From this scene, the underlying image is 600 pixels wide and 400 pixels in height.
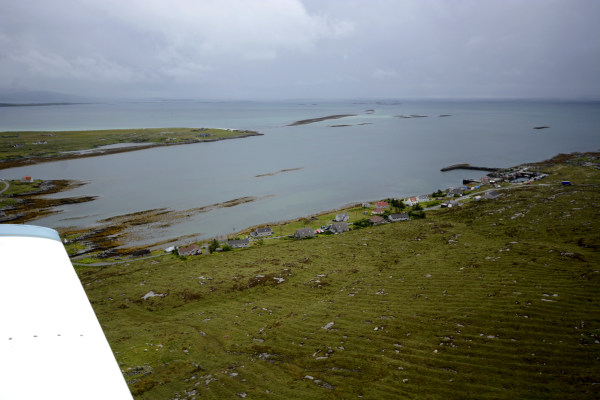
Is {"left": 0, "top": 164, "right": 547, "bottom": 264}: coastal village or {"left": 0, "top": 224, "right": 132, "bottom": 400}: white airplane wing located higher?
{"left": 0, "top": 224, "right": 132, "bottom": 400}: white airplane wing

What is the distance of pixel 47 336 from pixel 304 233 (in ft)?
132

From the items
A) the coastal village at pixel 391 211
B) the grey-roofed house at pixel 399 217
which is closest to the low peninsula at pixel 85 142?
the coastal village at pixel 391 211

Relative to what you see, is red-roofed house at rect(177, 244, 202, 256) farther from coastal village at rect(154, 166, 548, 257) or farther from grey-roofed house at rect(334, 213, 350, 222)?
grey-roofed house at rect(334, 213, 350, 222)

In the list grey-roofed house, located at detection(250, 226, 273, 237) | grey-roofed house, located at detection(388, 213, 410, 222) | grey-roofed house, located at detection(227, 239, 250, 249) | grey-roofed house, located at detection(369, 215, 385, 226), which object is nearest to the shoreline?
grey-roofed house, located at detection(250, 226, 273, 237)

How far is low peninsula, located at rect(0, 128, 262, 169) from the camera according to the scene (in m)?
96.2

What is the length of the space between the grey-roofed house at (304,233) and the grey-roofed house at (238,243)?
6.66 m

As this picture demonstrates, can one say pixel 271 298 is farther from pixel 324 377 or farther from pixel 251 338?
pixel 324 377

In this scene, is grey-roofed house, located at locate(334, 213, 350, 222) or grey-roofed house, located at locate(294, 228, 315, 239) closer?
grey-roofed house, located at locate(294, 228, 315, 239)

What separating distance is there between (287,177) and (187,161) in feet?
119

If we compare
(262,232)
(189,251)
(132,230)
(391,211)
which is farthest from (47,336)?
(391,211)

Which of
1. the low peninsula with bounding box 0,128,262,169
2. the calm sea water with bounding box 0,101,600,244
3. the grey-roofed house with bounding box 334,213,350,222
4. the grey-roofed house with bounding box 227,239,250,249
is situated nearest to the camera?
the grey-roofed house with bounding box 227,239,250,249

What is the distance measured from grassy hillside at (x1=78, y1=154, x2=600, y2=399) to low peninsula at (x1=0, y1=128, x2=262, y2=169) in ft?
267

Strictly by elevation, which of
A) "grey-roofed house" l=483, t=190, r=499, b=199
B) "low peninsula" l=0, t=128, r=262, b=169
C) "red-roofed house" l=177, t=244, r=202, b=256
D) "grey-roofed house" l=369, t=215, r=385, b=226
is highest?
"low peninsula" l=0, t=128, r=262, b=169

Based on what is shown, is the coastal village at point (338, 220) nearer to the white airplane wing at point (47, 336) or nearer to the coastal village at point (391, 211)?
the coastal village at point (391, 211)
